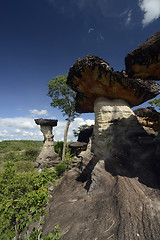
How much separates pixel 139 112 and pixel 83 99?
176 inches

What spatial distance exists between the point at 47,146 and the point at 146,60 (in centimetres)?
1681

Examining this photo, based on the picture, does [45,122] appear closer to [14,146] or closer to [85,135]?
[85,135]

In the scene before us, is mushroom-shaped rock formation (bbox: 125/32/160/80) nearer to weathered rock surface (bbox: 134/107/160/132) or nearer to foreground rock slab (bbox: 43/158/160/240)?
foreground rock slab (bbox: 43/158/160/240)

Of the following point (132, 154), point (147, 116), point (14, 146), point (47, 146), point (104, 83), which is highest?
point (104, 83)

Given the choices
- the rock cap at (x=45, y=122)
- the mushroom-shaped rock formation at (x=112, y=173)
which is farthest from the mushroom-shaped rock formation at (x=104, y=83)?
the rock cap at (x=45, y=122)

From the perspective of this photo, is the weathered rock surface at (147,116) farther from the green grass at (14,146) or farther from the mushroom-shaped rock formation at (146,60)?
the green grass at (14,146)

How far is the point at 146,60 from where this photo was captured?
129 inches

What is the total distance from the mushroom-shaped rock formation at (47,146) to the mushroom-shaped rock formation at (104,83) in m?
12.0

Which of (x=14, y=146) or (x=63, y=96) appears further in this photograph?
(x=14, y=146)

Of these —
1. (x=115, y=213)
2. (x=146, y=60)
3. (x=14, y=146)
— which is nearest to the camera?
(x=115, y=213)

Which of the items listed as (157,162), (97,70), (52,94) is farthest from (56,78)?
(157,162)

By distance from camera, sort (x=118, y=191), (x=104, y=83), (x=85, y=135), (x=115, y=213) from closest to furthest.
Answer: (x=115, y=213) < (x=118, y=191) < (x=104, y=83) < (x=85, y=135)

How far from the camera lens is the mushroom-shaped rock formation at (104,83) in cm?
499

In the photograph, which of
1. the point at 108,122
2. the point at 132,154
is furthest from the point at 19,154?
the point at 132,154
